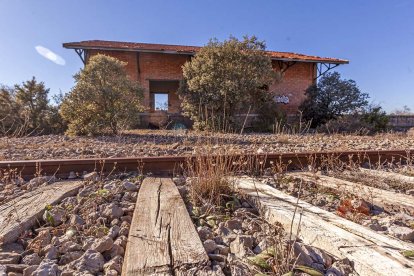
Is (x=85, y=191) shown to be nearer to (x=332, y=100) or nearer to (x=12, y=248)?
(x=12, y=248)

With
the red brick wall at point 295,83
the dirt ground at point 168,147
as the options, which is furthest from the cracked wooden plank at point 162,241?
the red brick wall at point 295,83

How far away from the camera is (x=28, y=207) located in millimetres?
1897

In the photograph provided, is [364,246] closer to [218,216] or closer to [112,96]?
[218,216]

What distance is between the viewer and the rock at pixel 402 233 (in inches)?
57.9


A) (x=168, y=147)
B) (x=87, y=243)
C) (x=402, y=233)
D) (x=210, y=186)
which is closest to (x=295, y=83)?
(x=168, y=147)

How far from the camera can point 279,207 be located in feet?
5.95

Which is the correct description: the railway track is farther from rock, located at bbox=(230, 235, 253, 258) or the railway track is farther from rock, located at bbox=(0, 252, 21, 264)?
rock, located at bbox=(230, 235, 253, 258)

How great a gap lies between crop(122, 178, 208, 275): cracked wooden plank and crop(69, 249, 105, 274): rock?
13 centimetres

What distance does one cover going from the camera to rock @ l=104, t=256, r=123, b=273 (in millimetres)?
1187

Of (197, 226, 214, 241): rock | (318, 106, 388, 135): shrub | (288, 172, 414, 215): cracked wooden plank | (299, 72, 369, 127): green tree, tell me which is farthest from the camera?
(299, 72, 369, 127): green tree

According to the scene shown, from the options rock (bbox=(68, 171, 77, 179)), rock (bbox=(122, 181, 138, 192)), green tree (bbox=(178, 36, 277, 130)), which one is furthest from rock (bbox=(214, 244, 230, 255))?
green tree (bbox=(178, 36, 277, 130))

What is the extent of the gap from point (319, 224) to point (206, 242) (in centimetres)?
63

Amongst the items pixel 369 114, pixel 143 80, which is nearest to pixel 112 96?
pixel 143 80

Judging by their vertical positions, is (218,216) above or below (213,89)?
below
